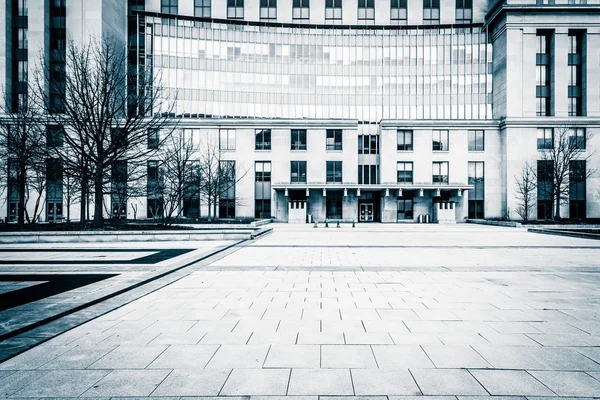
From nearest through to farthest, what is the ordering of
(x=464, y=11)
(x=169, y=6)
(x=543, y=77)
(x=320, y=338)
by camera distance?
1. (x=320, y=338)
2. (x=543, y=77)
3. (x=169, y=6)
4. (x=464, y=11)

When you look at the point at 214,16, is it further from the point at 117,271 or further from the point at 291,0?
the point at 117,271

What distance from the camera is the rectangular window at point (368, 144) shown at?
165 feet

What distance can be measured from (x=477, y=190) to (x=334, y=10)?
38.6 metres

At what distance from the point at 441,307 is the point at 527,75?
54773 mm

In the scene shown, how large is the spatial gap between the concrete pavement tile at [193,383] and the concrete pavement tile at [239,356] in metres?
0.17

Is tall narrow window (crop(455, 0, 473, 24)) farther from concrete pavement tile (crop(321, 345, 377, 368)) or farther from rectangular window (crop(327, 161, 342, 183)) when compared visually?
concrete pavement tile (crop(321, 345, 377, 368))

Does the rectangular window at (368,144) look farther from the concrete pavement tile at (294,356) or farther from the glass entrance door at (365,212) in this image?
the concrete pavement tile at (294,356)

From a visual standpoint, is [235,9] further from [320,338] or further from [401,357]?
[401,357]

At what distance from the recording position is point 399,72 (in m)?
54.4

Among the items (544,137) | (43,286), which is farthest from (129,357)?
(544,137)

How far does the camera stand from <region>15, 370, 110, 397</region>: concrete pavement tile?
3.57 meters

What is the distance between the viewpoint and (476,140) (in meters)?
47.8

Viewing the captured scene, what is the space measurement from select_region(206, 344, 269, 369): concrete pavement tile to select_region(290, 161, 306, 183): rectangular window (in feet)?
140

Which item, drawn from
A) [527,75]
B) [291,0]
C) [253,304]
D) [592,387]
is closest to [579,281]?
[592,387]
